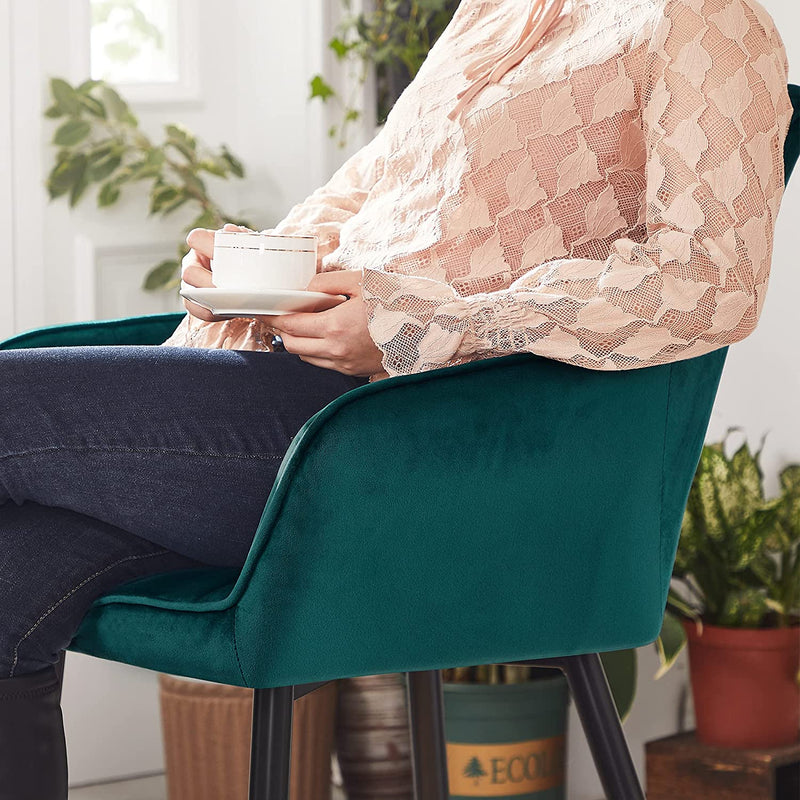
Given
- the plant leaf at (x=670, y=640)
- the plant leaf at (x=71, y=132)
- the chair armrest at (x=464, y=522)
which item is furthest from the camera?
the plant leaf at (x=71, y=132)

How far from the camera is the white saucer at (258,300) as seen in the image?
3.12 feet

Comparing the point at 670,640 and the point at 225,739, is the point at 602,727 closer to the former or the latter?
the point at 670,640

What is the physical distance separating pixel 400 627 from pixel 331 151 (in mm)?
1433

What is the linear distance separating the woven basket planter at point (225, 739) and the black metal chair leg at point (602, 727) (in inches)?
26.6

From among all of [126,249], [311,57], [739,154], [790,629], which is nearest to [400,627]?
[739,154]

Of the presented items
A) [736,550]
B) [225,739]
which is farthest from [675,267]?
[225,739]

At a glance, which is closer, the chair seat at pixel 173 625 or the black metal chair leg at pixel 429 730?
the chair seat at pixel 173 625

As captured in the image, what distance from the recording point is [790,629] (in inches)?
65.8

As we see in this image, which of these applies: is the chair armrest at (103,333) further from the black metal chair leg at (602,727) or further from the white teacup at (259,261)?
the black metal chair leg at (602,727)

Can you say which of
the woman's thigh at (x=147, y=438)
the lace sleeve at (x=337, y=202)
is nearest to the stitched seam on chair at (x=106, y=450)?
the woman's thigh at (x=147, y=438)

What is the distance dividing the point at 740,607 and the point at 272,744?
0.87 metres

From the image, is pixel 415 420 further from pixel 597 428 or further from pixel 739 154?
pixel 739 154

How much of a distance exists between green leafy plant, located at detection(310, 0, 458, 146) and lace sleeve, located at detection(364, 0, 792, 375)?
121cm

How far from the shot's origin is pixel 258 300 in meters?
0.96
